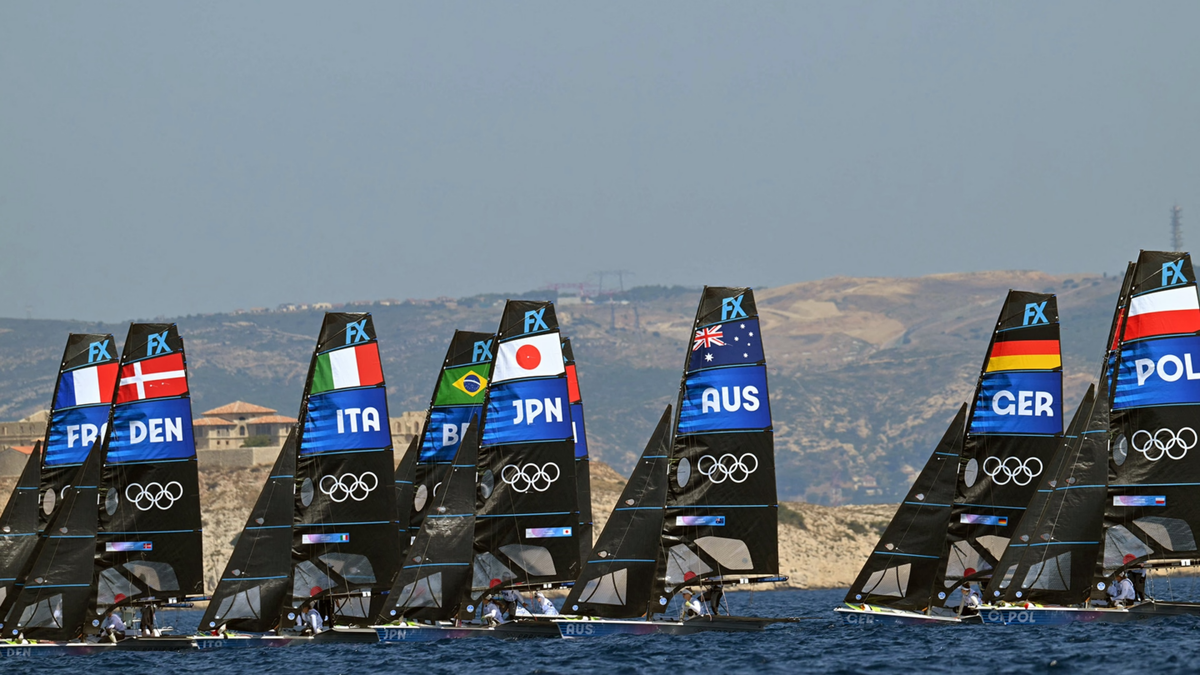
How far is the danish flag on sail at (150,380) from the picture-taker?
49531 millimetres

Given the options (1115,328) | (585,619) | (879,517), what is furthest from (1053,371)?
(879,517)

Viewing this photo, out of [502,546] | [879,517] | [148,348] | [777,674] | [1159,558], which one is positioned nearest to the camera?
[777,674]

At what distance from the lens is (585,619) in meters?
45.0

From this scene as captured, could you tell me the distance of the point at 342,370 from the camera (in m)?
49.4

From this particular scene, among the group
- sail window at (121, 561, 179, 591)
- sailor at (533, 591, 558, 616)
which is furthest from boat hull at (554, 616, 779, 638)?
sail window at (121, 561, 179, 591)

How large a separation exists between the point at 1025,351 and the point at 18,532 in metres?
30.2

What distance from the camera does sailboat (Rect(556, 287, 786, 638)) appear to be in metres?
45.4

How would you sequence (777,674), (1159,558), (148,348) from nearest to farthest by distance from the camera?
(777,674) → (1159,558) → (148,348)

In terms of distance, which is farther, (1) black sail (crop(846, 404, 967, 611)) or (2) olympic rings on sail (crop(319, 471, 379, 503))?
(2) olympic rings on sail (crop(319, 471, 379, 503))

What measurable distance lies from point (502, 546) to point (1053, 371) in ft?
54.3

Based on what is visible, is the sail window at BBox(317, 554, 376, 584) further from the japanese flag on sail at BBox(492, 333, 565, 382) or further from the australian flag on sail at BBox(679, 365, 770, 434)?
the australian flag on sail at BBox(679, 365, 770, 434)

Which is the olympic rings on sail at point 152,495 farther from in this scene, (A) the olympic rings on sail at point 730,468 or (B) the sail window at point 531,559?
(A) the olympic rings on sail at point 730,468

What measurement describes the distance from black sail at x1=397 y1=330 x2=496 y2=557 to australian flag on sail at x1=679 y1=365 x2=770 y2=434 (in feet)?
32.5

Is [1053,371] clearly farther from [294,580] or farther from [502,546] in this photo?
[294,580]
